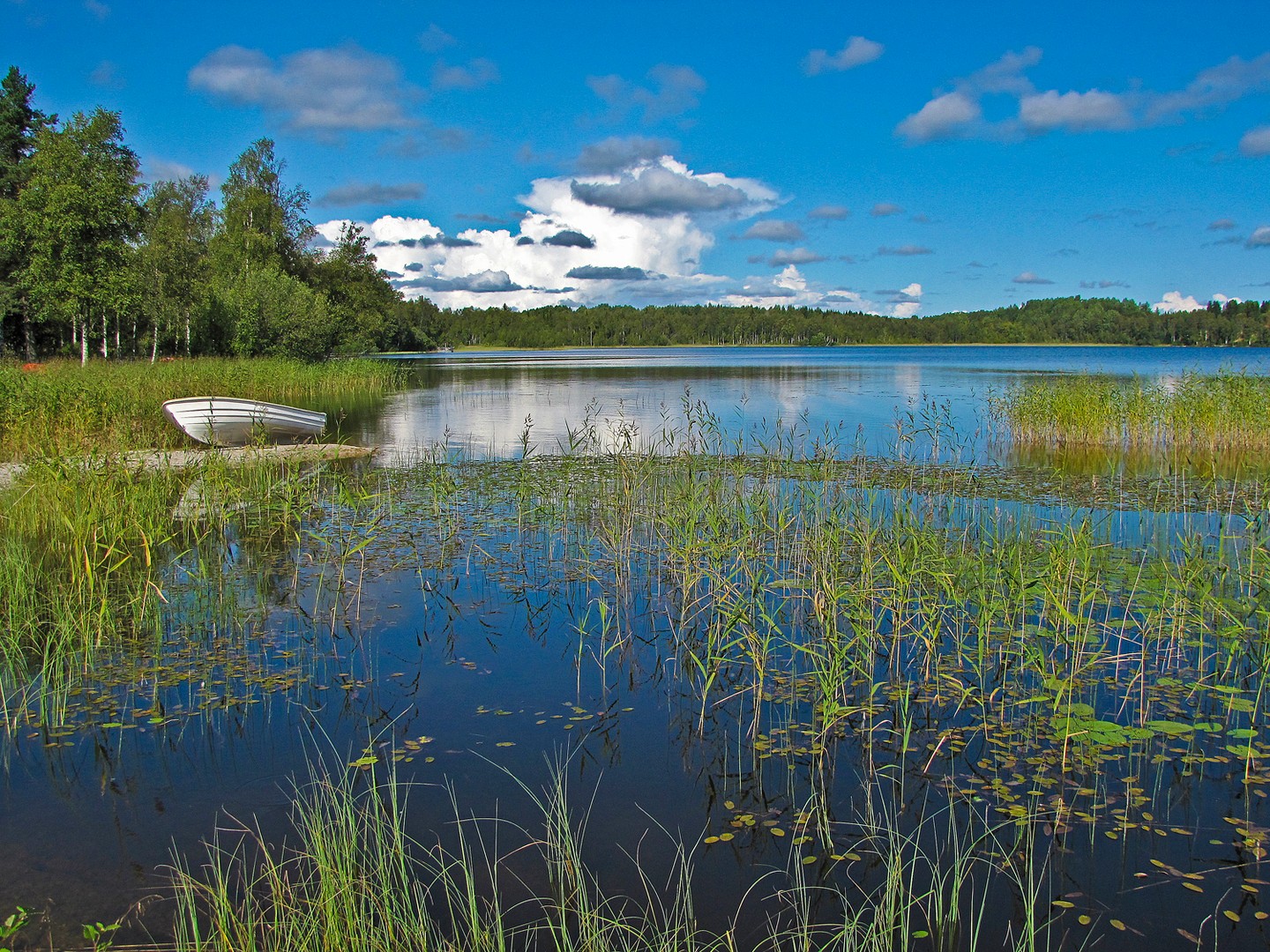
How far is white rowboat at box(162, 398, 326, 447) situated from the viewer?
15.8 metres

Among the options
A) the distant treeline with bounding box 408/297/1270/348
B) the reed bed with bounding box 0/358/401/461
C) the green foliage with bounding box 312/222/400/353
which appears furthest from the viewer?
the distant treeline with bounding box 408/297/1270/348

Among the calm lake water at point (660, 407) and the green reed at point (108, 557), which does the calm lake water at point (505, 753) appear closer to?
the green reed at point (108, 557)

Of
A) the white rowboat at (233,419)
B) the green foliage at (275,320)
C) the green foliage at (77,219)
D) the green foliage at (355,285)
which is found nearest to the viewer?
the white rowboat at (233,419)

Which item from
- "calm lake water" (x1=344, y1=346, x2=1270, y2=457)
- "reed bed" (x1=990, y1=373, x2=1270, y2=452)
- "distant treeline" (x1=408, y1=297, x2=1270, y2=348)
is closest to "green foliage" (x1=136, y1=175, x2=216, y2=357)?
"calm lake water" (x1=344, y1=346, x2=1270, y2=457)

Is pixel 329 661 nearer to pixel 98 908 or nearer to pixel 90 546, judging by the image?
pixel 98 908

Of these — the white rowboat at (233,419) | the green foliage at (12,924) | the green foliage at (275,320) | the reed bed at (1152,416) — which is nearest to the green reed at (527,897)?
→ the green foliage at (12,924)

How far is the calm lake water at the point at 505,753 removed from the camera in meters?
3.64

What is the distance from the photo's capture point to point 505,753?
186 inches

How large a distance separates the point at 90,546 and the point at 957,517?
9208 mm

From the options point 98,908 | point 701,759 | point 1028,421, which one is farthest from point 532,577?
point 1028,421

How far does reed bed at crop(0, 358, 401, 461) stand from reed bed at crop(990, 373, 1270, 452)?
1610 cm

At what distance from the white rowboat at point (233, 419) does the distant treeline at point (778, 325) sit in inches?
4494

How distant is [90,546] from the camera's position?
802 centimetres

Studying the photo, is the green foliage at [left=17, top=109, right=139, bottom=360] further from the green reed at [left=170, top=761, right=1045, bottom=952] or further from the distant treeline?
the distant treeline
